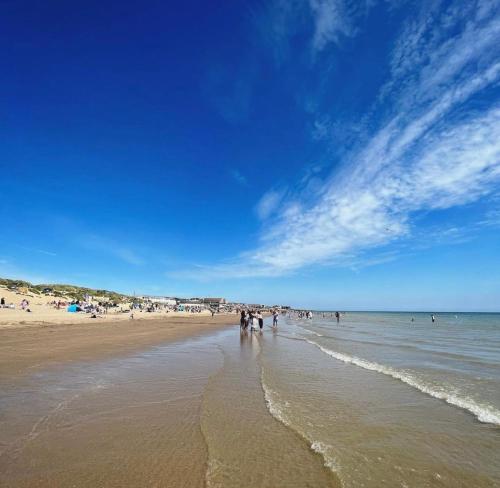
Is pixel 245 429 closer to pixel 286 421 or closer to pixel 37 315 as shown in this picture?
pixel 286 421

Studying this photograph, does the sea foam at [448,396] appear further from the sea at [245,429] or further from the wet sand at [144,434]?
the wet sand at [144,434]

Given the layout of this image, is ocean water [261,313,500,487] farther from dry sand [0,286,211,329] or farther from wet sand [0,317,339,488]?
dry sand [0,286,211,329]

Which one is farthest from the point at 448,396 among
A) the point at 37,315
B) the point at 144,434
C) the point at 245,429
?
the point at 37,315

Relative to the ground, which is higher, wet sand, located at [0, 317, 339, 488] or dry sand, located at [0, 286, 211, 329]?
dry sand, located at [0, 286, 211, 329]

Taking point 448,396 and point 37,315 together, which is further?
point 37,315

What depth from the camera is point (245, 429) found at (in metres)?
6.11

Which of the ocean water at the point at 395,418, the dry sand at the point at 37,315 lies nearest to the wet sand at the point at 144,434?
the ocean water at the point at 395,418

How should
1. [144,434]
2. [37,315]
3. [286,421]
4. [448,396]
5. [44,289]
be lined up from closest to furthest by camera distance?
[144,434]
[286,421]
[448,396]
[37,315]
[44,289]

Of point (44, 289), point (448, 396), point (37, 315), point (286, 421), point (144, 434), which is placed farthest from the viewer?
point (44, 289)

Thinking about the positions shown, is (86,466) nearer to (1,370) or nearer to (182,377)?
(182,377)

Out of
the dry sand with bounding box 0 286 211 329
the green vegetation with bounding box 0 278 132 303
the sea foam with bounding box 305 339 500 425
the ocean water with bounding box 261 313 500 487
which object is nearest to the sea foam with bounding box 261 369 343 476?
the ocean water with bounding box 261 313 500 487

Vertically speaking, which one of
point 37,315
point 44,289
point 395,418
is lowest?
point 395,418

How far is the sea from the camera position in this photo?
176 inches

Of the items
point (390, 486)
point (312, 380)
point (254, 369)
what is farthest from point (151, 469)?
Result: point (254, 369)
